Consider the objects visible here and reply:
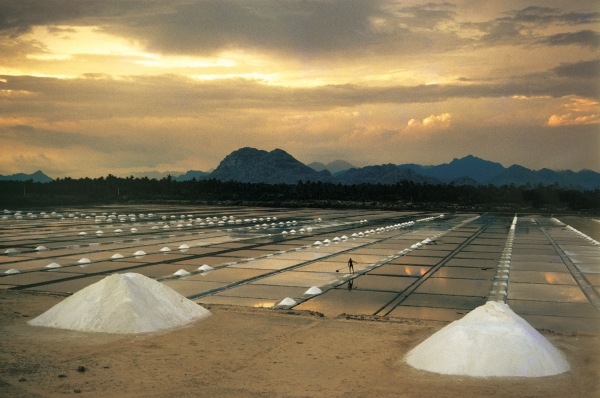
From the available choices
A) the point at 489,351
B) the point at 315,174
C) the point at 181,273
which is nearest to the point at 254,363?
the point at 489,351

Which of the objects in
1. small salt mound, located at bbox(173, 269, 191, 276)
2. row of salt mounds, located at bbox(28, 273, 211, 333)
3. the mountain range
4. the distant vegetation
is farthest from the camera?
the mountain range

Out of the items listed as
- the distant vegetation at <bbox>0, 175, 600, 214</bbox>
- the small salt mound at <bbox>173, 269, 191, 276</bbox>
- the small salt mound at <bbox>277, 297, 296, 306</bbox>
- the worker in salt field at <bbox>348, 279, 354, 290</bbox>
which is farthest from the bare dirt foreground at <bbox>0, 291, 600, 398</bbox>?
the distant vegetation at <bbox>0, 175, 600, 214</bbox>

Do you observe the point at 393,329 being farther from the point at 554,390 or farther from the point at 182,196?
the point at 182,196

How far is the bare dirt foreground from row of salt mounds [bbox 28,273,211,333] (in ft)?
0.69

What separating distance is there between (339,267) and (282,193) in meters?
51.3

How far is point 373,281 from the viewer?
37.1 feet

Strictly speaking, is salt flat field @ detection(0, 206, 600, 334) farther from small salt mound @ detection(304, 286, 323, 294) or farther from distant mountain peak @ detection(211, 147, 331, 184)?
distant mountain peak @ detection(211, 147, 331, 184)

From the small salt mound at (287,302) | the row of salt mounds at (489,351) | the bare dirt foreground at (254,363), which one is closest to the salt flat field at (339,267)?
the small salt mound at (287,302)

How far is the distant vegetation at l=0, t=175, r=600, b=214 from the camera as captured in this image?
2100 inches

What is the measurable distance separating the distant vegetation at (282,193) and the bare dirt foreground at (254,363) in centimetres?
4190

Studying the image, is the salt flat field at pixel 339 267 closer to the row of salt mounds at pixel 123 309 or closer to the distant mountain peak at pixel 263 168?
the row of salt mounds at pixel 123 309

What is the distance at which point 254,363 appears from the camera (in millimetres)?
6059

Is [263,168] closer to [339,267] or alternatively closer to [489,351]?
[339,267]

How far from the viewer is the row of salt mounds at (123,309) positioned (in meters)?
7.41
